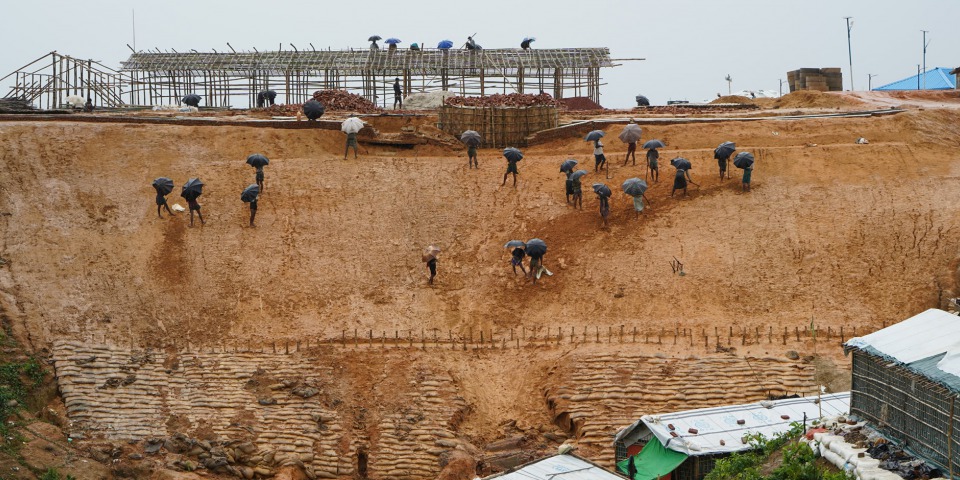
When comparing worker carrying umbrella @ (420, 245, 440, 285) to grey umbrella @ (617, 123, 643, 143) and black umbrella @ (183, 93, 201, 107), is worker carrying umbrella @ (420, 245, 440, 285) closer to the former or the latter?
grey umbrella @ (617, 123, 643, 143)

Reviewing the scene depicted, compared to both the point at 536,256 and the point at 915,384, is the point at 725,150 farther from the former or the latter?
the point at 915,384

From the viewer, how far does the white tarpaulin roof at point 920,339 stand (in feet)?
53.4

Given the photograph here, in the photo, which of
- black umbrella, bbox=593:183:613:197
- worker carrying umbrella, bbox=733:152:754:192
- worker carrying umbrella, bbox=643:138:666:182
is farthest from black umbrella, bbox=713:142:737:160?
black umbrella, bbox=593:183:613:197

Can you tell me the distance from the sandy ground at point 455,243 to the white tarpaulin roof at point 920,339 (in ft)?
23.4

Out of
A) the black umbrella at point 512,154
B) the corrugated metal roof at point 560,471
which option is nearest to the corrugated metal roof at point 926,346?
the corrugated metal roof at point 560,471

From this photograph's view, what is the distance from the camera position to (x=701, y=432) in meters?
19.7

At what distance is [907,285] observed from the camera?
25.7m

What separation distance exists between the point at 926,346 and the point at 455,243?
547 inches

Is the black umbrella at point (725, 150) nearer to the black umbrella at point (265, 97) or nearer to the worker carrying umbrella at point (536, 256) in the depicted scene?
the worker carrying umbrella at point (536, 256)

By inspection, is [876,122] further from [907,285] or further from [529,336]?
[529,336]

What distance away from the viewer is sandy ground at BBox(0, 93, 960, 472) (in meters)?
25.2

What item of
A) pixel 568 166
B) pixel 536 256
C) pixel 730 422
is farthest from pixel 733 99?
pixel 730 422

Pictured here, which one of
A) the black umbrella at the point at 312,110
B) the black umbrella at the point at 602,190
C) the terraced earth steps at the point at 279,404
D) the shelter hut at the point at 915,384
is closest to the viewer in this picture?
the shelter hut at the point at 915,384

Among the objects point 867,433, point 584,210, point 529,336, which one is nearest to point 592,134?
point 584,210
